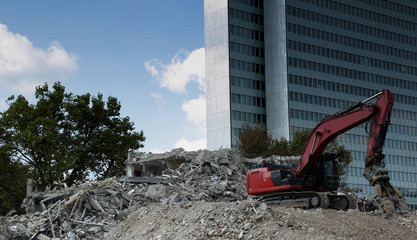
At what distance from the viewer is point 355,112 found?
19.4 meters

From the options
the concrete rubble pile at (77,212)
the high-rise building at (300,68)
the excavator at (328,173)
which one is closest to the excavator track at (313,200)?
the excavator at (328,173)

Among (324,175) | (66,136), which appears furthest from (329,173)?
(66,136)

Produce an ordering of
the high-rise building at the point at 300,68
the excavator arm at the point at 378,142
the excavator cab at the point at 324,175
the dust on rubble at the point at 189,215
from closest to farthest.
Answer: the dust on rubble at the point at 189,215 < the excavator arm at the point at 378,142 < the excavator cab at the point at 324,175 < the high-rise building at the point at 300,68

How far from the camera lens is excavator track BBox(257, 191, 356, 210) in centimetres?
1985

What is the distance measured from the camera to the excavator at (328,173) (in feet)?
60.8

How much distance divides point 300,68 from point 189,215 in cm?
7240

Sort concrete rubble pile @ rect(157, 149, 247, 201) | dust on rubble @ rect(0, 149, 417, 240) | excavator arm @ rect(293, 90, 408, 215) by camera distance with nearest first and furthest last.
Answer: dust on rubble @ rect(0, 149, 417, 240) → excavator arm @ rect(293, 90, 408, 215) → concrete rubble pile @ rect(157, 149, 247, 201)

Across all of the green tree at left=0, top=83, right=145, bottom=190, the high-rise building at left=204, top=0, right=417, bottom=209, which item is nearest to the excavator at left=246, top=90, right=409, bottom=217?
the green tree at left=0, top=83, right=145, bottom=190

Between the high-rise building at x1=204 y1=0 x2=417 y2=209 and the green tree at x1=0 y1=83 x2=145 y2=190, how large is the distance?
40.2 meters

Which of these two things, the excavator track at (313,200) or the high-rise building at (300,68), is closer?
the excavator track at (313,200)

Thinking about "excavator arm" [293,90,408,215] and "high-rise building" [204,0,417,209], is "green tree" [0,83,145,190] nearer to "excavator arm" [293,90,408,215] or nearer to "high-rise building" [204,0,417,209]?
"excavator arm" [293,90,408,215]

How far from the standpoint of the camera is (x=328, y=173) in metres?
21.0

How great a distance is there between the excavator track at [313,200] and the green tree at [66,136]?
20491 millimetres

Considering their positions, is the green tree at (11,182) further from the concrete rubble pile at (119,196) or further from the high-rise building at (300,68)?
the high-rise building at (300,68)
